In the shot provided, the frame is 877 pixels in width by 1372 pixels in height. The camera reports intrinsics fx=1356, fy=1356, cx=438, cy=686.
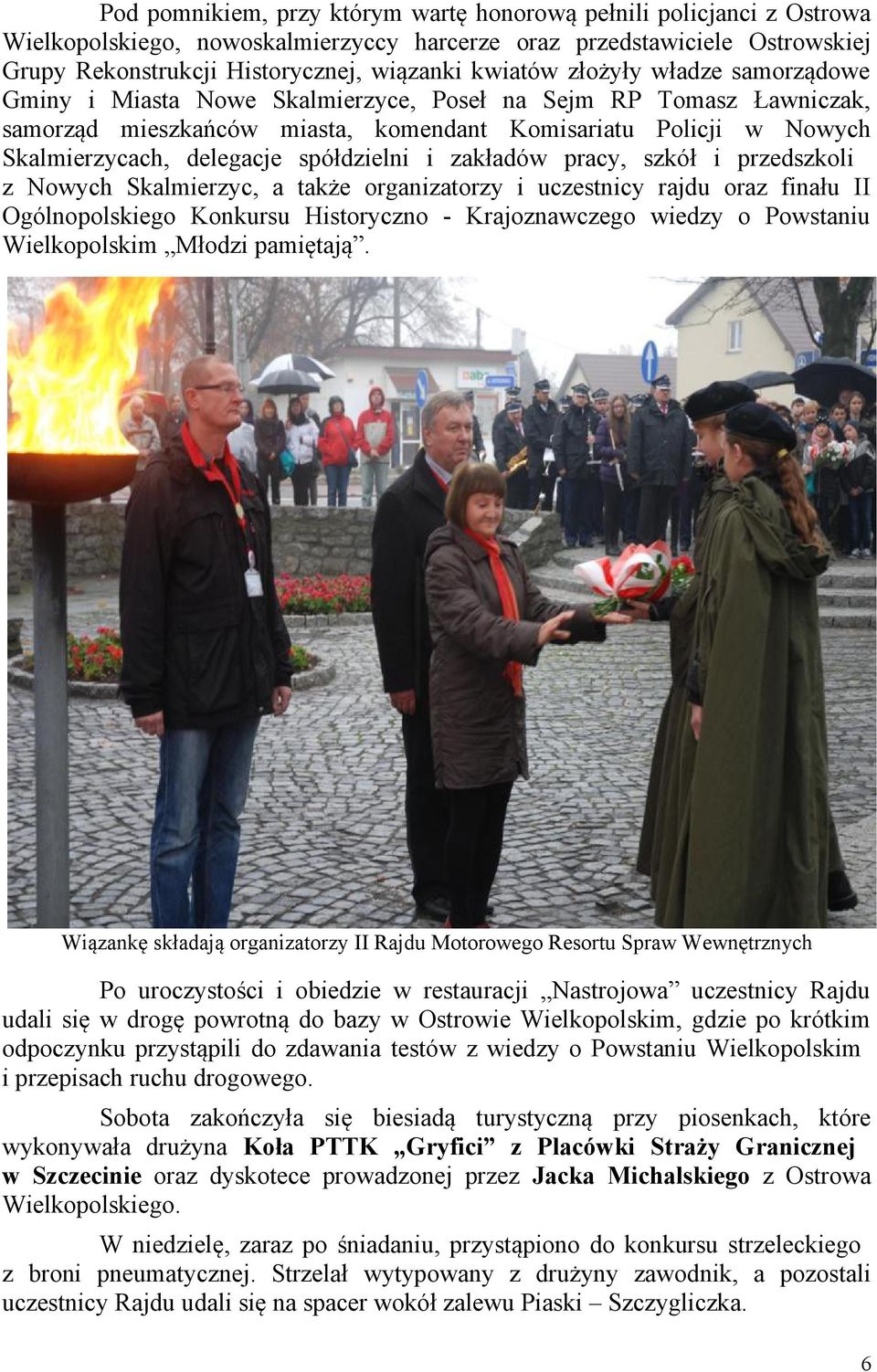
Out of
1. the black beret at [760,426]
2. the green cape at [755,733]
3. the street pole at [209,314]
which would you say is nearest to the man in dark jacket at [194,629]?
the green cape at [755,733]

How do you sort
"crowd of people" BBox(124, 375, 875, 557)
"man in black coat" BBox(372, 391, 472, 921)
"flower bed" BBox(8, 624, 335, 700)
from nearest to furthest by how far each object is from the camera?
"man in black coat" BBox(372, 391, 472, 921) < "flower bed" BBox(8, 624, 335, 700) < "crowd of people" BBox(124, 375, 875, 557)

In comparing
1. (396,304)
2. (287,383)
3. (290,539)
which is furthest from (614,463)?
(396,304)

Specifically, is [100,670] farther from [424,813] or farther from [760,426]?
[760,426]

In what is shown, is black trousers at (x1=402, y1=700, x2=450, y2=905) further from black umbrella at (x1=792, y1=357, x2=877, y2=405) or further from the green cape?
black umbrella at (x1=792, y1=357, x2=877, y2=405)

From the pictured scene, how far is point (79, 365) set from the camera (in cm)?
367

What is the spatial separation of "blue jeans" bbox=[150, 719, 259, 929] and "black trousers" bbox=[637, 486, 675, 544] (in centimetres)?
1138

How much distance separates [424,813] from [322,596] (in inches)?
368

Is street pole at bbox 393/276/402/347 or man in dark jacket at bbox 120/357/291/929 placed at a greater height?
street pole at bbox 393/276/402/347

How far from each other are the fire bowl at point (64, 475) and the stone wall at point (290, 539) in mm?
13059

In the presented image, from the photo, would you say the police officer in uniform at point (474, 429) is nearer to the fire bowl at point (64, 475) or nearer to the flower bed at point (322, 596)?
the fire bowl at point (64, 475)

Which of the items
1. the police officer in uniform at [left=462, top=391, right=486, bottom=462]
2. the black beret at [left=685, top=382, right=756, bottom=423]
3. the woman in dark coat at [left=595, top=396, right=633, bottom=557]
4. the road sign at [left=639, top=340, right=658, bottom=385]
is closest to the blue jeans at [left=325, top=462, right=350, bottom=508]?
the police officer in uniform at [left=462, top=391, right=486, bottom=462]

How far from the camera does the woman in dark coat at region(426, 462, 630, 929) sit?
430 cm
